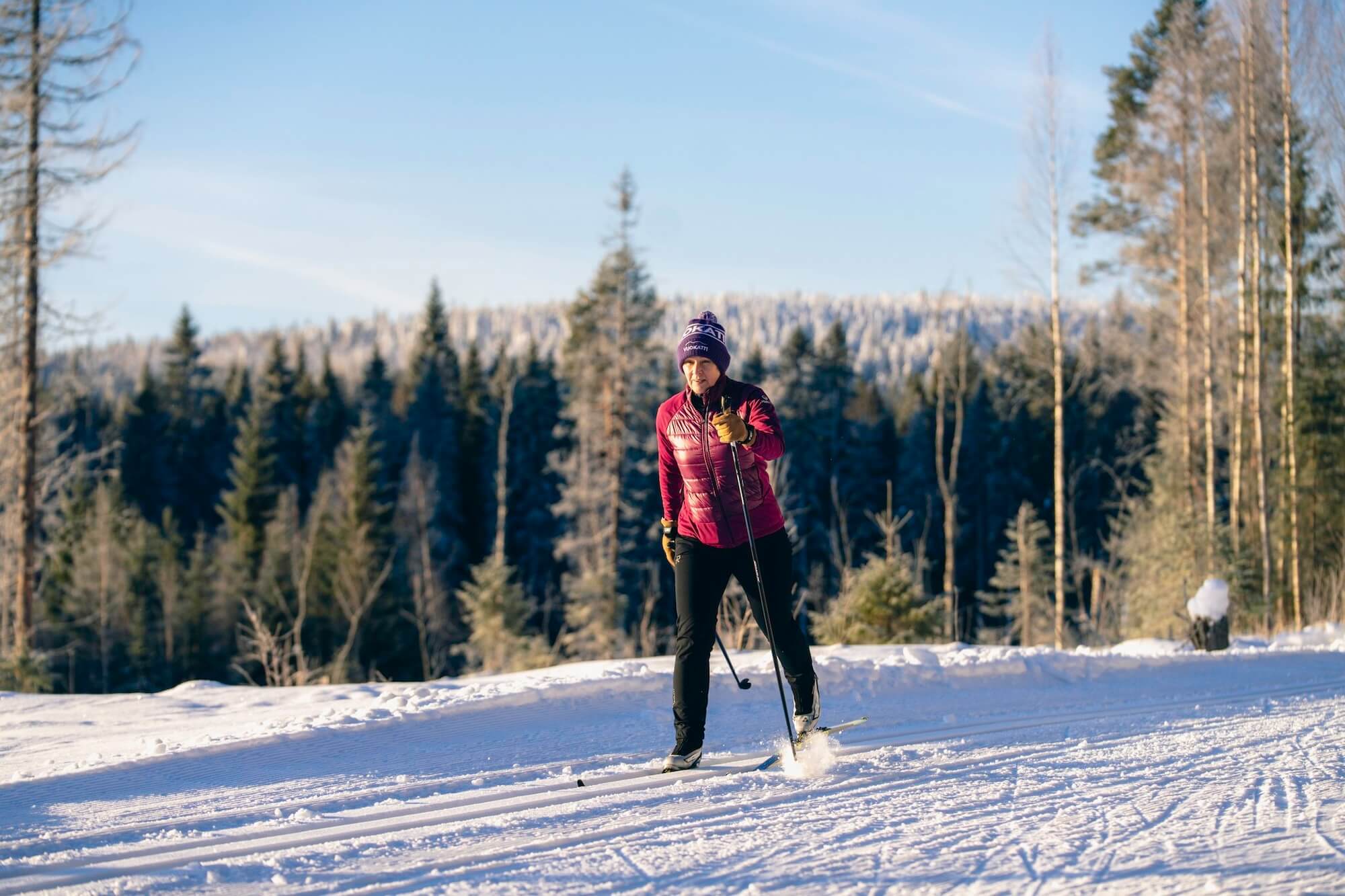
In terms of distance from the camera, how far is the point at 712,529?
Result: 15.9 ft

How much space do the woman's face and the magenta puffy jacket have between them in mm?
37

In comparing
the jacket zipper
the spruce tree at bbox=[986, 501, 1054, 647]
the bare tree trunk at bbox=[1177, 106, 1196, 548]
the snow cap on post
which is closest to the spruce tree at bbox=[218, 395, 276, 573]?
the spruce tree at bbox=[986, 501, 1054, 647]

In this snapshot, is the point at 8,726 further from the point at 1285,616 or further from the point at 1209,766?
the point at 1285,616


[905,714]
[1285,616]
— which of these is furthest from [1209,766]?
[1285,616]

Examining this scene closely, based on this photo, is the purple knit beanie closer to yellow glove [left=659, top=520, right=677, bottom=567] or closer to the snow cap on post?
yellow glove [left=659, top=520, right=677, bottom=567]

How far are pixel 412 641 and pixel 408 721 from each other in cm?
3242

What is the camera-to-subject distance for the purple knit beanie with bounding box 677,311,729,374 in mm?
4762

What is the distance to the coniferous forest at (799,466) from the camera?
16234mm

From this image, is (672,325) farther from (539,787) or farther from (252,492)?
(539,787)

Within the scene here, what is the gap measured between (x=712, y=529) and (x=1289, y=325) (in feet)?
51.2

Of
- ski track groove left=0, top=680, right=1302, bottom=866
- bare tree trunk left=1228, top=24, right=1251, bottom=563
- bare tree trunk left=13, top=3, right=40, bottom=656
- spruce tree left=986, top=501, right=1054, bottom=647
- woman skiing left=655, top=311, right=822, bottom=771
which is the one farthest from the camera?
spruce tree left=986, top=501, right=1054, bottom=647

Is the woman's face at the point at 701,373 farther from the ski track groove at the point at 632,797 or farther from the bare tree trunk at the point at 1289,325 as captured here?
the bare tree trunk at the point at 1289,325

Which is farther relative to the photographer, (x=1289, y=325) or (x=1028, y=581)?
(x=1028, y=581)

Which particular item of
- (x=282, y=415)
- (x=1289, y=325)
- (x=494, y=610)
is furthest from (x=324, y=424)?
(x=1289, y=325)
